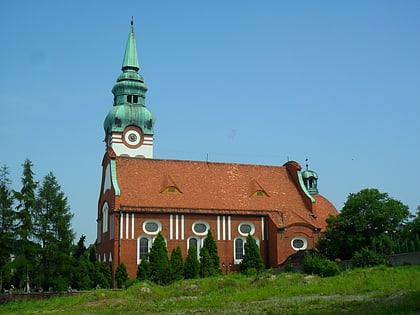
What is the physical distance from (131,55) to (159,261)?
3358 centimetres

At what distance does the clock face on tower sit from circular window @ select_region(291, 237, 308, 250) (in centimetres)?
2436

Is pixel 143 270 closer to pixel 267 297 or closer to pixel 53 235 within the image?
pixel 53 235

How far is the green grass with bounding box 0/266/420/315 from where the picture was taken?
2498cm

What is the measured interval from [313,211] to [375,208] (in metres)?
13.1

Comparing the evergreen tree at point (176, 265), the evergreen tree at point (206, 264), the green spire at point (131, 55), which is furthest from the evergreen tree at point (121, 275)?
the green spire at point (131, 55)

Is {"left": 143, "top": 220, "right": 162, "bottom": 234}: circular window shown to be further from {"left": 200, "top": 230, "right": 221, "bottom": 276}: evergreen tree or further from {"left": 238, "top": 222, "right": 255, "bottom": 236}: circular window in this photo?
{"left": 238, "top": 222, "right": 255, "bottom": 236}: circular window

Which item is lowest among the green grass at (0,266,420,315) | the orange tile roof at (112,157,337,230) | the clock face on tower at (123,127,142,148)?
the green grass at (0,266,420,315)

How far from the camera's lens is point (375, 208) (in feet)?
155

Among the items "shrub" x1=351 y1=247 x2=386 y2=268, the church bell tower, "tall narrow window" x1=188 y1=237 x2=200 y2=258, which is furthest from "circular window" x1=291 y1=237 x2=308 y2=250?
the church bell tower

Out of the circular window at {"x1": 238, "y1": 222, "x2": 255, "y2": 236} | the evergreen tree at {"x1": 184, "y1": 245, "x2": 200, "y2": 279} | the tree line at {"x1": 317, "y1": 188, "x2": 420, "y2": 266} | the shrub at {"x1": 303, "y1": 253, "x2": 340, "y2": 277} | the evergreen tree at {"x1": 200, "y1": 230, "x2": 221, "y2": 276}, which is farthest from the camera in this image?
the circular window at {"x1": 238, "y1": 222, "x2": 255, "y2": 236}

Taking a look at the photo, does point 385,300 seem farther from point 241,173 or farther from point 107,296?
point 241,173

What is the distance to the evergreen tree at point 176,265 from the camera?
50.4 metres

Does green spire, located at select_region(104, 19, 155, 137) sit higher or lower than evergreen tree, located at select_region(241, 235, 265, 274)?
higher

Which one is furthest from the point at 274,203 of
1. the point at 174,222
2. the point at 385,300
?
the point at 385,300
